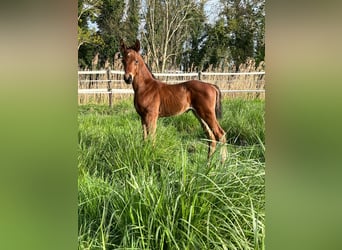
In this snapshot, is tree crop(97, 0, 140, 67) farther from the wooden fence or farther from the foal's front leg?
the foal's front leg

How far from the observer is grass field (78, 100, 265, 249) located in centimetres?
168

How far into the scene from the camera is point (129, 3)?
5.74 ft

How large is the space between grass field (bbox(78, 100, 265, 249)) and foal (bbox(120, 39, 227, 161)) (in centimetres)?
4

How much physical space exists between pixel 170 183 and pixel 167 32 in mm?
729

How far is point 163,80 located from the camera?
181 centimetres

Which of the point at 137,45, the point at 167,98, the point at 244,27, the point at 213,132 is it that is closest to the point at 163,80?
the point at 167,98

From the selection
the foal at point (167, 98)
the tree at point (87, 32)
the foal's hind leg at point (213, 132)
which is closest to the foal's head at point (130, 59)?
the foal at point (167, 98)

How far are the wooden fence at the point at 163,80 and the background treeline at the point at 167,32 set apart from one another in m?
0.04

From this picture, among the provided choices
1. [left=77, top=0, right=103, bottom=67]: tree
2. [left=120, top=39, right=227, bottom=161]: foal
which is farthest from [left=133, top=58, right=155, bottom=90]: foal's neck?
[left=77, top=0, right=103, bottom=67]: tree

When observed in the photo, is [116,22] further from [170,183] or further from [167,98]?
[170,183]

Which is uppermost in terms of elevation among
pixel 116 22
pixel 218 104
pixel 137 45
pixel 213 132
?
pixel 116 22
